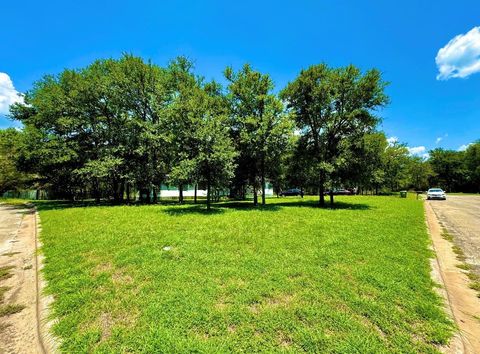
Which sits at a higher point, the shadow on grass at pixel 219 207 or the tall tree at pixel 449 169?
the tall tree at pixel 449 169

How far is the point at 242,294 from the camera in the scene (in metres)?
4.00

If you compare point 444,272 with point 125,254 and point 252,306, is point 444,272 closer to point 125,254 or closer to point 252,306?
point 252,306

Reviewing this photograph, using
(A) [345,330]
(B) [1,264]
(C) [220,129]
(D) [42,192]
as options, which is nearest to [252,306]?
(A) [345,330]

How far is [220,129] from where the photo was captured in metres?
14.7

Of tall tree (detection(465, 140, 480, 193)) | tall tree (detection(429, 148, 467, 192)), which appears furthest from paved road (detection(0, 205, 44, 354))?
tall tree (detection(465, 140, 480, 193))

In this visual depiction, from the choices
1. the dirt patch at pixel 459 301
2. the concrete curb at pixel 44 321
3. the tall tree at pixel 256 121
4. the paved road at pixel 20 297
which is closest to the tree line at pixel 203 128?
the tall tree at pixel 256 121

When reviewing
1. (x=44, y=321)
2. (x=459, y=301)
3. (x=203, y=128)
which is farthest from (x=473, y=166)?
(x=44, y=321)

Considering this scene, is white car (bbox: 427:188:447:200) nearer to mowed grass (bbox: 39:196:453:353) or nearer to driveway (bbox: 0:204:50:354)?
mowed grass (bbox: 39:196:453:353)

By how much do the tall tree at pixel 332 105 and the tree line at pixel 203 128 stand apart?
0.24ft

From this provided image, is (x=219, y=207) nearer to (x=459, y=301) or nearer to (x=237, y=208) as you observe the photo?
(x=237, y=208)

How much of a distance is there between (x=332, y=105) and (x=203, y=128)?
10.8 m

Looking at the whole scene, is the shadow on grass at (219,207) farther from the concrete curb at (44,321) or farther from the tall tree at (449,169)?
the tall tree at (449,169)

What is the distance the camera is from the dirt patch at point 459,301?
10.1ft

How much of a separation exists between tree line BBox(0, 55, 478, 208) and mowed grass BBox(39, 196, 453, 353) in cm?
763
